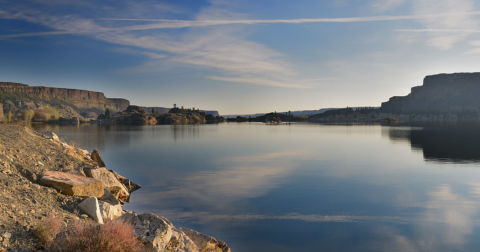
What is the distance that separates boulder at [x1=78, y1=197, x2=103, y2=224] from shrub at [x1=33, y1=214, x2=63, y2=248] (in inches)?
70.9

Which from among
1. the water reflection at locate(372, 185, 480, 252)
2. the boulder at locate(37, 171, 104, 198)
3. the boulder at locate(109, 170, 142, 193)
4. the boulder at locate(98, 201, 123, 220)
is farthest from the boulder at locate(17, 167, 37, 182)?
the water reflection at locate(372, 185, 480, 252)

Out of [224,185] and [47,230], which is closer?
[47,230]

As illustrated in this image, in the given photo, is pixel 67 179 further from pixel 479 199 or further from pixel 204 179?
pixel 479 199

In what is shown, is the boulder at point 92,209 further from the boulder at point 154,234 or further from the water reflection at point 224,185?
the water reflection at point 224,185

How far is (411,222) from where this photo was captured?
12375 mm

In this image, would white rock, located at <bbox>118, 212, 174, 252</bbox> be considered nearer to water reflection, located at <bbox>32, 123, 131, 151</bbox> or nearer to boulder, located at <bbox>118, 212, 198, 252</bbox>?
boulder, located at <bbox>118, 212, 198, 252</bbox>

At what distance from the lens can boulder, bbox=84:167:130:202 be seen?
46.0 ft

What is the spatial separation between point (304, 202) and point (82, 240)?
1097 cm

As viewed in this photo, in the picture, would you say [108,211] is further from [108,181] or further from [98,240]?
[108,181]

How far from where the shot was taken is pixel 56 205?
9.39 meters

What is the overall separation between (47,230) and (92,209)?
2.35 meters

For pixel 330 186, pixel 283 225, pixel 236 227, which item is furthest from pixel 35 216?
pixel 330 186

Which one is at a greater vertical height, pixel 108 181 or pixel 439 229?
pixel 108 181

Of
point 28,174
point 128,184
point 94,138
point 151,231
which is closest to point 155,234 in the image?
point 151,231
